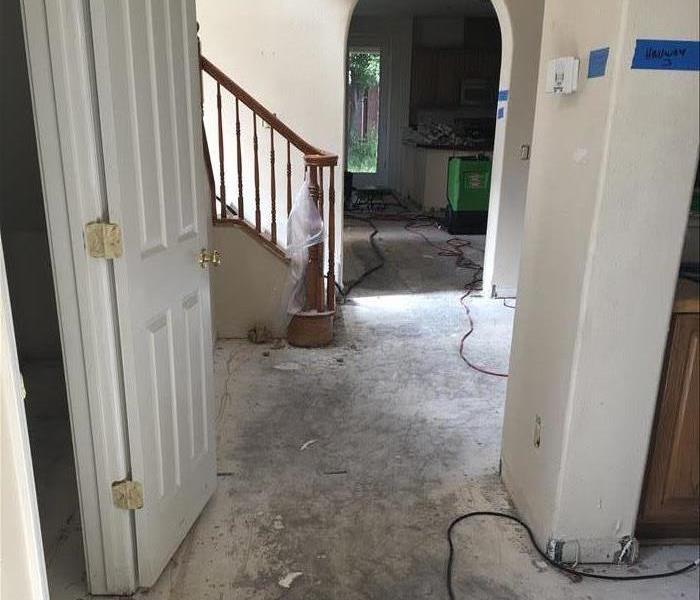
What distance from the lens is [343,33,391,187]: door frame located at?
8578mm

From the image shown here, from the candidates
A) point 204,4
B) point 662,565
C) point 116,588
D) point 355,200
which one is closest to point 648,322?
point 662,565

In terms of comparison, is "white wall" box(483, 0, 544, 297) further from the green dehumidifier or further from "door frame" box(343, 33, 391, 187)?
"door frame" box(343, 33, 391, 187)

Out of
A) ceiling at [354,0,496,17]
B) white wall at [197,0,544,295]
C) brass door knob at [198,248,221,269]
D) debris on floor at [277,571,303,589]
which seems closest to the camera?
debris on floor at [277,571,303,589]

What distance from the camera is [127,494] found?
1.60m

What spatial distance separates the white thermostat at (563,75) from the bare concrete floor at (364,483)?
1.43m

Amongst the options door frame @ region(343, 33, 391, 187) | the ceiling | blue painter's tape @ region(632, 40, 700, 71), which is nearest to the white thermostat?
blue painter's tape @ region(632, 40, 700, 71)

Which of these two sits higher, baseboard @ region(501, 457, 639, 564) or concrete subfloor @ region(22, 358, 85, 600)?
baseboard @ region(501, 457, 639, 564)

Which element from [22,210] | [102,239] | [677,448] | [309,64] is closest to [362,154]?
[309,64]

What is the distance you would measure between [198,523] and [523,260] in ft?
4.79

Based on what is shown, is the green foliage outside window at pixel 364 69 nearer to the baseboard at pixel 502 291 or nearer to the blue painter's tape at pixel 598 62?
the baseboard at pixel 502 291

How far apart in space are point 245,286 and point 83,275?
2195mm

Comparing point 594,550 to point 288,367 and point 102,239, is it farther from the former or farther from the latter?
point 288,367

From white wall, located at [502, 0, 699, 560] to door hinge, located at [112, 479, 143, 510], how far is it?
1.21m

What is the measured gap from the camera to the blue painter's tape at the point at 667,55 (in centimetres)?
141
